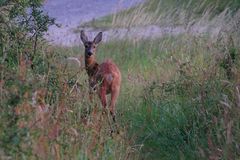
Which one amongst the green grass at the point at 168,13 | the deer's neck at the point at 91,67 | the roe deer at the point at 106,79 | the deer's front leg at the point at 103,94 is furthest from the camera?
the green grass at the point at 168,13

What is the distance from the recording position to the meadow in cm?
578

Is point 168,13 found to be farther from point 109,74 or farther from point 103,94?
point 103,94

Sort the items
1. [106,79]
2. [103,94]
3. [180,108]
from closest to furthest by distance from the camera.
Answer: [180,108] < [103,94] < [106,79]

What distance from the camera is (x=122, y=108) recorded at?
389 inches

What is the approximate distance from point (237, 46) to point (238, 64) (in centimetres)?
86

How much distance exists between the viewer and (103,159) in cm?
666

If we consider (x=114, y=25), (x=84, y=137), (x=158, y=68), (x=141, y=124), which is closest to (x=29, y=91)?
(x=84, y=137)

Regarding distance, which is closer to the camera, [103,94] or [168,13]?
[103,94]

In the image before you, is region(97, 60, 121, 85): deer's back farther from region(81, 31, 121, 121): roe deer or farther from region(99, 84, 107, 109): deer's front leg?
region(99, 84, 107, 109): deer's front leg

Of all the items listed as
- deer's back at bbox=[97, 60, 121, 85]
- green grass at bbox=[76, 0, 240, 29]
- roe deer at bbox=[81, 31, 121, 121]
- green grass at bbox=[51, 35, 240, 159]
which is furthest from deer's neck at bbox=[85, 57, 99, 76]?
green grass at bbox=[76, 0, 240, 29]

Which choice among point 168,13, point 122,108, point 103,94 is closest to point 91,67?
point 122,108

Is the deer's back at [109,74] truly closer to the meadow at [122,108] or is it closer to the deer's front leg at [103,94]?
the deer's front leg at [103,94]

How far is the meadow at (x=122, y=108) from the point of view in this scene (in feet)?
19.0

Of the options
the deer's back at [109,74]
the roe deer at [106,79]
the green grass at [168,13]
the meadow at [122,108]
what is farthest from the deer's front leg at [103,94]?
the green grass at [168,13]
